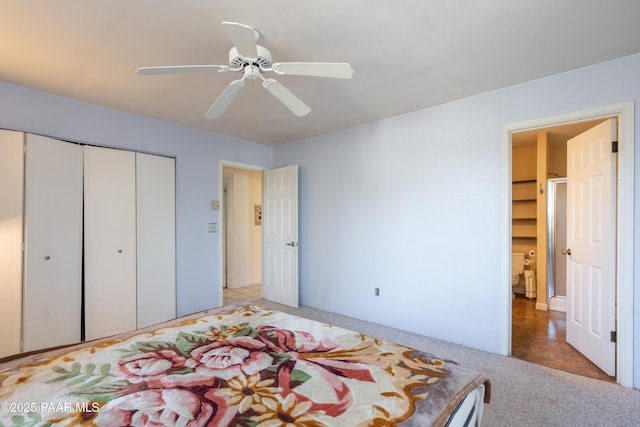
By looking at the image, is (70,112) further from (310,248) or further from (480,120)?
(480,120)

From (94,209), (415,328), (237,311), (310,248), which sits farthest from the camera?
(310,248)

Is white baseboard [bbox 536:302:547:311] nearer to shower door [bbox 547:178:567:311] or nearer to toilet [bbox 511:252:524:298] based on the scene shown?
shower door [bbox 547:178:567:311]

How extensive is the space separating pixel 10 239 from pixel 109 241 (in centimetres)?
73

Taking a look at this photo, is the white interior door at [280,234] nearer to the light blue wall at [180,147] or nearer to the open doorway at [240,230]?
the light blue wall at [180,147]

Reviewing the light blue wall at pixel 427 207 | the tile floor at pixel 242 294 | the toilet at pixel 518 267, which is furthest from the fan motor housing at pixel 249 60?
the toilet at pixel 518 267

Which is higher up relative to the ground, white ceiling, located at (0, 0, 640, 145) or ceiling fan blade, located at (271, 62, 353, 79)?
white ceiling, located at (0, 0, 640, 145)

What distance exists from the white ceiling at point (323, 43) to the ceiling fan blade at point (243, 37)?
28 cm

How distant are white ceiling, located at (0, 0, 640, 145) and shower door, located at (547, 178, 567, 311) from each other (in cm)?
249

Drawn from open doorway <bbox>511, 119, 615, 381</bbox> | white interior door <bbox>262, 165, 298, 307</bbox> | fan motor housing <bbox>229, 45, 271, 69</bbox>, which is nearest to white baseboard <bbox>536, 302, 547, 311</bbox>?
open doorway <bbox>511, 119, 615, 381</bbox>

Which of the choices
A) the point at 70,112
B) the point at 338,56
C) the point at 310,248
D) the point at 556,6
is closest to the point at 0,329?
the point at 70,112

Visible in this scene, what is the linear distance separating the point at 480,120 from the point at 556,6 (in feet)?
4.13

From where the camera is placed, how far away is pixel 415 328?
130 inches

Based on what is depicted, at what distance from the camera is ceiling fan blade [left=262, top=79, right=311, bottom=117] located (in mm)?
1813

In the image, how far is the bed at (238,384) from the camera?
38.3 inches
